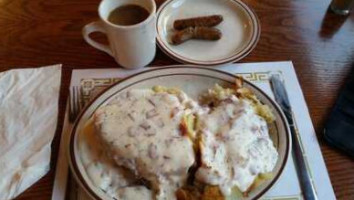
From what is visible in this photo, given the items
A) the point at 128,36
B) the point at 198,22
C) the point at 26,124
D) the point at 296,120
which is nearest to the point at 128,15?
the point at 128,36

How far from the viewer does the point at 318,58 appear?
39.2 inches

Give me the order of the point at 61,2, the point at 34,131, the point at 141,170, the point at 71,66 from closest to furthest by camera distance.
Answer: the point at 141,170
the point at 34,131
the point at 71,66
the point at 61,2

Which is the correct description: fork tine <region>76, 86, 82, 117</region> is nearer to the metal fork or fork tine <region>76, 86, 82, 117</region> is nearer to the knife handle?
the metal fork

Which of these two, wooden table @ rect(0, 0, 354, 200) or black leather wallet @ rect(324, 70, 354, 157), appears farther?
wooden table @ rect(0, 0, 354, 200)

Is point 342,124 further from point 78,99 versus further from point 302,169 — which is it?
point 78,99

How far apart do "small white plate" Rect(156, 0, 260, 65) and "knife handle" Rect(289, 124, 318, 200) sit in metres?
0.24

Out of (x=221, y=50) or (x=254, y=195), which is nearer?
(x=254, y=195)

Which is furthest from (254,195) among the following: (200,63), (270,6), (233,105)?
(270,6)

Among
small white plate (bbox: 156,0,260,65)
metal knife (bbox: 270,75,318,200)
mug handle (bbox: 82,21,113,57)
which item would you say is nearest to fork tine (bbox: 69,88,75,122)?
mug handle (bbox: 82,21,113,57)

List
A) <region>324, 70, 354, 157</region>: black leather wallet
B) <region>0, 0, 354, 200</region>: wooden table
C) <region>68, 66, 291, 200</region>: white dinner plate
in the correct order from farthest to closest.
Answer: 1. <region>0, 0, 354, 200</region>: wooden table
2. <region>324, 70, 354, 157</region>: black leather wallet
3. <region>68, 66, 291, 200</region>: white dinner plate

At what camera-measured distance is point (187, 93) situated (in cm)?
90

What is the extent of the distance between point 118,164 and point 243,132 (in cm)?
25

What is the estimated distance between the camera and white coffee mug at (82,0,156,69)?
85 cm

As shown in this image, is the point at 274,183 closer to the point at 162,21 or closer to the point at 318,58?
the point at 318,58
